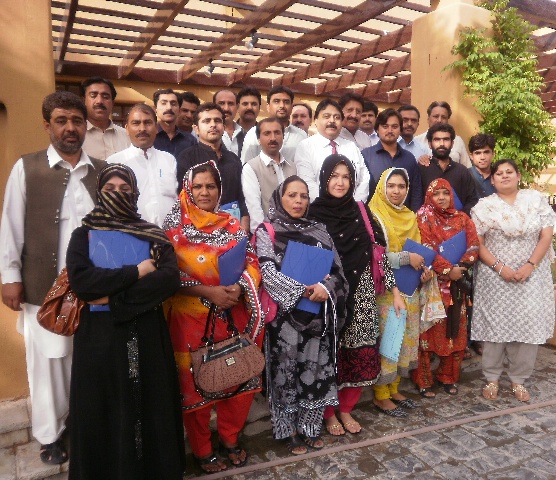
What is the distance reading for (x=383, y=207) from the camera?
353 centimetres

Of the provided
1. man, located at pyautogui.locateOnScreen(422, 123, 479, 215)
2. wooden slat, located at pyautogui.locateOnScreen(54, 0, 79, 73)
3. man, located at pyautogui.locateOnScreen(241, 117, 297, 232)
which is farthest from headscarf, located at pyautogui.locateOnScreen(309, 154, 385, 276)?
wooden slat, located at pyautogui.locateOnScreen(54, 0, 79, 73)

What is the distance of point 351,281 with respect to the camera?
324 centimetres

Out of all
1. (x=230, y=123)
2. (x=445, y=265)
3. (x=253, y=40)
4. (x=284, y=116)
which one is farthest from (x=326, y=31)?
(x=445, y=265)

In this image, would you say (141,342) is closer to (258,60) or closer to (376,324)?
(376,324)

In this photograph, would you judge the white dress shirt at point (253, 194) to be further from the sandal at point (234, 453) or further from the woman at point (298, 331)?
the sandal at point (234, 453)

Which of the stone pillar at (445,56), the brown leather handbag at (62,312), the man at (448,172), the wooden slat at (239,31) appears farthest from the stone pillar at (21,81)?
the stone pillar at (445,56)

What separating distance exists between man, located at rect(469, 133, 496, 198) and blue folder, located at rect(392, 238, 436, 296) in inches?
49.6

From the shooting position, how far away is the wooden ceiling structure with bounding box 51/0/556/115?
5230 mm

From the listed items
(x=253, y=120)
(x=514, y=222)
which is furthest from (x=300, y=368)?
(x=253, y=120)

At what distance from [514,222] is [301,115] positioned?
7.78 feet

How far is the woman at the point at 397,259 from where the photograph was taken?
3471 mm

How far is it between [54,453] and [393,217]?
276 centimetres

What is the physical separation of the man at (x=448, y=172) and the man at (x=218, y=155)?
175cm

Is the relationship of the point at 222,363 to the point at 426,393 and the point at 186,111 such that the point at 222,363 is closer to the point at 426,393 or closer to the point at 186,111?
the point at 426,393
